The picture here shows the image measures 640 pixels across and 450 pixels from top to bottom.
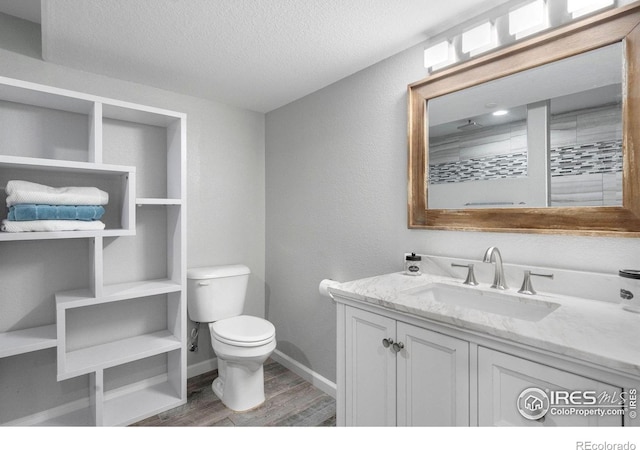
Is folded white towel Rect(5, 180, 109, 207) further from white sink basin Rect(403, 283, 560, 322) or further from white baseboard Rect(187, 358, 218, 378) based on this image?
white sink basin Rect(403, 283, 560, 322)

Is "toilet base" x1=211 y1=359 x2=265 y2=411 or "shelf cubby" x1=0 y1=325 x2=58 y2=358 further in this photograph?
"toilet base" x1=211 y1=359 x2=265 y2=411

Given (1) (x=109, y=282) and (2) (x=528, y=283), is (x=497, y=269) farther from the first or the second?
(1) (x=109, y=282)

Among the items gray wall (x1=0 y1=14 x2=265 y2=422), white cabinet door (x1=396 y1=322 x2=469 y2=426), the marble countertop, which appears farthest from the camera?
gray wall (x1=0 y1=14 x2=265 y2=422)

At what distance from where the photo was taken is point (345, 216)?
2209 mm

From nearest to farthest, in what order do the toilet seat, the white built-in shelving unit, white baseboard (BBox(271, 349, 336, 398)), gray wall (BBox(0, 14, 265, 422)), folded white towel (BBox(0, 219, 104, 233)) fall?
folded white towel (BBox(0, 219, 104, 233)), the white built-in shelving unit, gray wall (BBox(0, 14, 265, 422)), the toilet seat, white baseboard (BBox(271, 349, 336, 398))

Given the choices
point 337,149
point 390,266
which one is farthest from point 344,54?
point 390,266

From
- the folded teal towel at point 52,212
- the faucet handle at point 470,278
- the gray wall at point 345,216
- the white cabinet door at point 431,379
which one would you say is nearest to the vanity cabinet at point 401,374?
the white cabinet door at point 431,379

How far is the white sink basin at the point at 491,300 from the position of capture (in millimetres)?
1239

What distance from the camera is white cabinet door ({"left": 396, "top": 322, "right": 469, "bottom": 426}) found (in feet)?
3.49

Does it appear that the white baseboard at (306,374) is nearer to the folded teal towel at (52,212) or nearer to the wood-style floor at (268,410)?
the wood-style floor at (268,410)

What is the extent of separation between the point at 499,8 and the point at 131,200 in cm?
210

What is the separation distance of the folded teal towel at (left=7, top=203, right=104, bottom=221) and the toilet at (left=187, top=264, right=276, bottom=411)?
2.41 feet

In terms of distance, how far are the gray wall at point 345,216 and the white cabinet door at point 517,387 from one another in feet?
1.95

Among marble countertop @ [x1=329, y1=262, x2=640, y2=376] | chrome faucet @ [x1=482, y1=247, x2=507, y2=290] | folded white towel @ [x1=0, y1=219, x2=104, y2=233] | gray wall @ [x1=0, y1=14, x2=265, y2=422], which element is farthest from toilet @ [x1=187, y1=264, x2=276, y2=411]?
chrome faucet @ [x1=482, y1=247, x2=507, y2=290]
